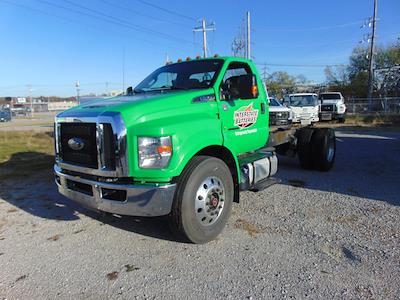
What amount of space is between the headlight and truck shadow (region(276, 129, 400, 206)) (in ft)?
12.7

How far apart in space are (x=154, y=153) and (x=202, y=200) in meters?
0.87

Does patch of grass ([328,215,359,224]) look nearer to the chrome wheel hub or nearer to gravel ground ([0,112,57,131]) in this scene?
the chrome wheel hub

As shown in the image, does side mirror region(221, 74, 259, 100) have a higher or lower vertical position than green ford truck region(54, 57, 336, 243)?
higher

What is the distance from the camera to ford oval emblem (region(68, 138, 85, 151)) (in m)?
3.85

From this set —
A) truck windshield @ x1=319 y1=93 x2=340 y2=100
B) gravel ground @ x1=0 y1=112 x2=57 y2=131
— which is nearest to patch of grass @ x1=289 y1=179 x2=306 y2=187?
truck windshield @ x1=319 y1=93 x2=340 y2=100

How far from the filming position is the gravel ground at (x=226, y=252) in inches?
122

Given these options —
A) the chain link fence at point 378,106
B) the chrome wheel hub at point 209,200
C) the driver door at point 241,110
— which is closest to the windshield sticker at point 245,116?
the driver door at point 241,110

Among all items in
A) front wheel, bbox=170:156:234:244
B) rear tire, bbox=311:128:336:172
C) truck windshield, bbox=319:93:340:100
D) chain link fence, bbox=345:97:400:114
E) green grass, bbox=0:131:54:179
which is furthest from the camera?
chain link fence, bbox=345:97:400:114

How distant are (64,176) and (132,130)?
1.34m

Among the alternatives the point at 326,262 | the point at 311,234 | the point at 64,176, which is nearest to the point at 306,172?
the point at 311,234

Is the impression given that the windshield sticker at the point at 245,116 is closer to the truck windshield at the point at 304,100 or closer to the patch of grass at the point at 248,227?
the patch of grass at the point at 248,227

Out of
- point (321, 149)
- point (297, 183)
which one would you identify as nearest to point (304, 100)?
point (321, 149)

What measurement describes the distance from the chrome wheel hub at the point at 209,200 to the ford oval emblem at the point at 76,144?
4.75 feet

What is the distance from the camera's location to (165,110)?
3.83 meters
